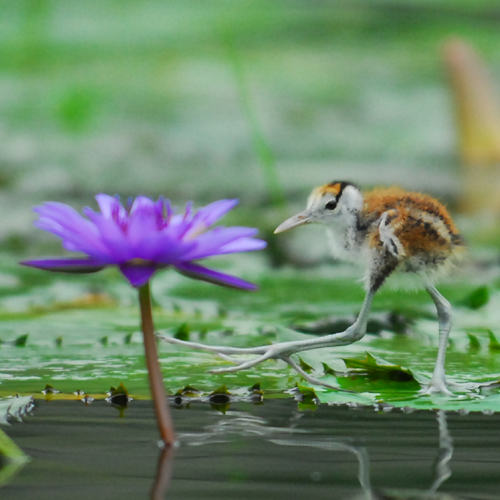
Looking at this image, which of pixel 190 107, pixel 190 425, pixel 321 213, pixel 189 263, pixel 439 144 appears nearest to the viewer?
pixel 189 263

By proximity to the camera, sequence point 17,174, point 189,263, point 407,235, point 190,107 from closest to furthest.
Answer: point 189,263 < point 407,235 < point 17,174 < point 190,107

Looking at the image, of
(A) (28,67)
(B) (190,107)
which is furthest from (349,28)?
(A) (28,67)

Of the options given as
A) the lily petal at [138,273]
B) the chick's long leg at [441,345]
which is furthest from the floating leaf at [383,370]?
the lily petal at [138,273]

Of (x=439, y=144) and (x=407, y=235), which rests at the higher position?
(x=439, y=144)

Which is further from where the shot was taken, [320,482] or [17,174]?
[17,174]

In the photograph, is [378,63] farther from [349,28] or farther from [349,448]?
[349,448]

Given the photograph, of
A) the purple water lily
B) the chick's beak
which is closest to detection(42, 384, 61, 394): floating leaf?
the purple water lily

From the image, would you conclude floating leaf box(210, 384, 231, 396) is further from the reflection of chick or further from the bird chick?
the reflection of chick

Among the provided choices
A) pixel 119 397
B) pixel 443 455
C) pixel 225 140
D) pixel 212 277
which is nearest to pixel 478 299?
pixel 119 397
